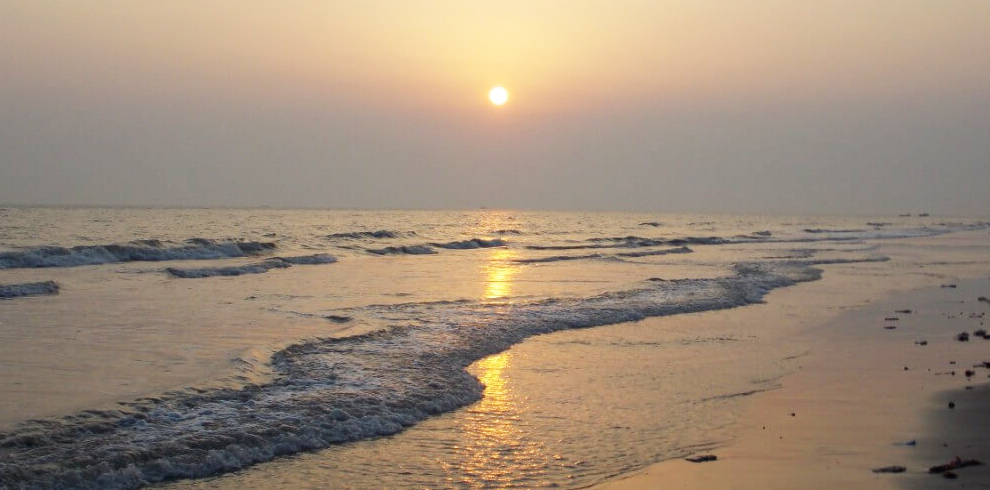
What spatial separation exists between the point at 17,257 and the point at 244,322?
2113 cm

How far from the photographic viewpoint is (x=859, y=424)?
9.34 m

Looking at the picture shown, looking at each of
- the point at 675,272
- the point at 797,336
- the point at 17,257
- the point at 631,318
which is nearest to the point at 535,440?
the point at 797,336

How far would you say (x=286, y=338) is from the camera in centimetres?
1467

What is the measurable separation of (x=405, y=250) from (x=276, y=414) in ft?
124

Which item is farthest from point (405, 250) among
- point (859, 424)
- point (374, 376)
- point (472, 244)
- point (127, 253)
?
point (859, 424)

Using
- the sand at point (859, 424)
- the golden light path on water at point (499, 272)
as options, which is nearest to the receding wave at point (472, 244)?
the golden light path on water at point (499, 272)

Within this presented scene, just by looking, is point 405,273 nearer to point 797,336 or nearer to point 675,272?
point 675,272

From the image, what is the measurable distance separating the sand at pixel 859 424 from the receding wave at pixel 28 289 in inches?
718

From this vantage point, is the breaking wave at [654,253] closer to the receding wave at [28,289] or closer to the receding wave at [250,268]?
the receding wave at [250,268]

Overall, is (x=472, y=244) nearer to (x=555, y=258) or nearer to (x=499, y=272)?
(x=555, y=258)

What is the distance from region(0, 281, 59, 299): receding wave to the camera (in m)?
21.4

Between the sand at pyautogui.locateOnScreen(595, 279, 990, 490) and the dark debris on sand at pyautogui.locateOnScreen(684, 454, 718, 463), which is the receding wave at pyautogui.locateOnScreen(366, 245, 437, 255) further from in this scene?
the dark debris on sand at pyautogui.locateOnScreen(684, 454, 718, 463)

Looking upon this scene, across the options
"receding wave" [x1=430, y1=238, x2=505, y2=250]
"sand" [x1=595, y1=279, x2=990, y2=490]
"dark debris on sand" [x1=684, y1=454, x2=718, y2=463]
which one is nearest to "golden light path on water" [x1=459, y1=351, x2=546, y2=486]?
"sand" [x1=595, y1=279, x2=990, y2=490]

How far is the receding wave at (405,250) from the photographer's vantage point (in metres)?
45.6
